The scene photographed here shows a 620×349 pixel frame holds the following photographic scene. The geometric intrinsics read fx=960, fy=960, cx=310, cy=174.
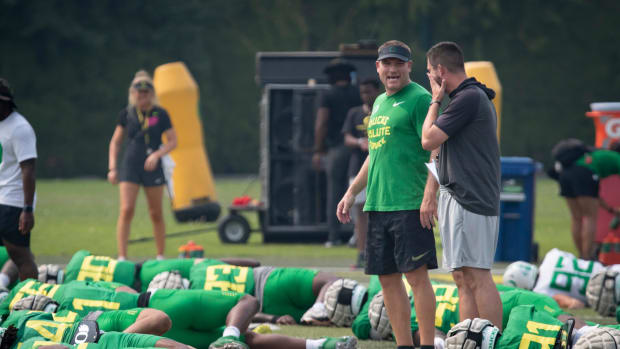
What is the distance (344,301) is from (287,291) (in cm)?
55

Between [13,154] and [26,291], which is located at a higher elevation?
[13,154]

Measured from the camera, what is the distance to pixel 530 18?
33781 millimetres

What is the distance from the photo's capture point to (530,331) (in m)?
5.49

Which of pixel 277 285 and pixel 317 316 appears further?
pixel 277 285

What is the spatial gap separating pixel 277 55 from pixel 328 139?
195cm

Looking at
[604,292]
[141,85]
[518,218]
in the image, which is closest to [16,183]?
[141,85]

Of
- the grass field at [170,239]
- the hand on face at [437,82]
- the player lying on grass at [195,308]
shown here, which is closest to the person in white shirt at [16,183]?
the player lying on grass at [195,308]

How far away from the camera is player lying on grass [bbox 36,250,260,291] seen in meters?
7.36

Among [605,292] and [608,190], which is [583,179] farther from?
[605,292]

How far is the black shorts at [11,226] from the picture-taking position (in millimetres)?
7176

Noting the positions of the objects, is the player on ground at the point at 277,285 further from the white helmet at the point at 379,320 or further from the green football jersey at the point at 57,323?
the green football jersey at the point at 57,323

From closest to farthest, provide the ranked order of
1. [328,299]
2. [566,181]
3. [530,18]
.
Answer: [328,299], [566,181], [530,18]

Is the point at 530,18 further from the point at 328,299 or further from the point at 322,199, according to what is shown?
the point at 328,299

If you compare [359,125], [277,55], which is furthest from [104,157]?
[359,125]
